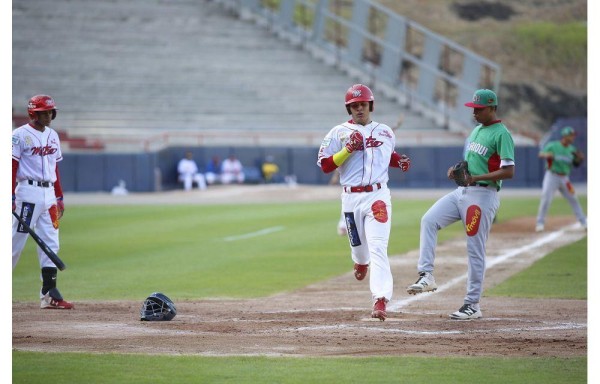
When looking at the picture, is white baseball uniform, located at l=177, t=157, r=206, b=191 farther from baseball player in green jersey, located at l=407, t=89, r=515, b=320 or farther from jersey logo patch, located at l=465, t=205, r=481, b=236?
jersey logo patch, located at l=465, t=205, r=481, b=236

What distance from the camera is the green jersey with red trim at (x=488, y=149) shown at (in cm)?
1198

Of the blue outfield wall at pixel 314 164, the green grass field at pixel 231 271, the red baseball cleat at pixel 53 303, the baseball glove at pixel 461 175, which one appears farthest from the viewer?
the blue outfield wall at pixel 314 164

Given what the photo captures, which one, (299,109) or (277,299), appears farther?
(299,109)

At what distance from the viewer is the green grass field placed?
8898 mm

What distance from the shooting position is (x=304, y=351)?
390 inches

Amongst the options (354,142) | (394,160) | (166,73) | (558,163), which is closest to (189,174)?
(166,73)

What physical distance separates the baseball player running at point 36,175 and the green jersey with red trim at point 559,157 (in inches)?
531

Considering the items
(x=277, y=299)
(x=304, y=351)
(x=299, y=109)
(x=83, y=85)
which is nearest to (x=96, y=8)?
(x=83, y=85)

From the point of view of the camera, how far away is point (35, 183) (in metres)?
12.8

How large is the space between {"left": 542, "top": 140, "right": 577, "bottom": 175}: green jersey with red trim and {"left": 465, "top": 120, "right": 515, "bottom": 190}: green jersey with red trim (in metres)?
12.3

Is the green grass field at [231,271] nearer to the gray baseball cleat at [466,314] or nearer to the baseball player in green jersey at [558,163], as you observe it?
the baseball player in green jersey at [558,163]

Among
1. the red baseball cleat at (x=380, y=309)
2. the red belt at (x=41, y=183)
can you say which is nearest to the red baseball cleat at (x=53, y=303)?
the red belt at (x=41, y=183)

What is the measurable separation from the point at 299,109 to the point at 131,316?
3562 cm

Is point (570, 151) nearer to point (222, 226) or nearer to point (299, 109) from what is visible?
point (222, 226)
